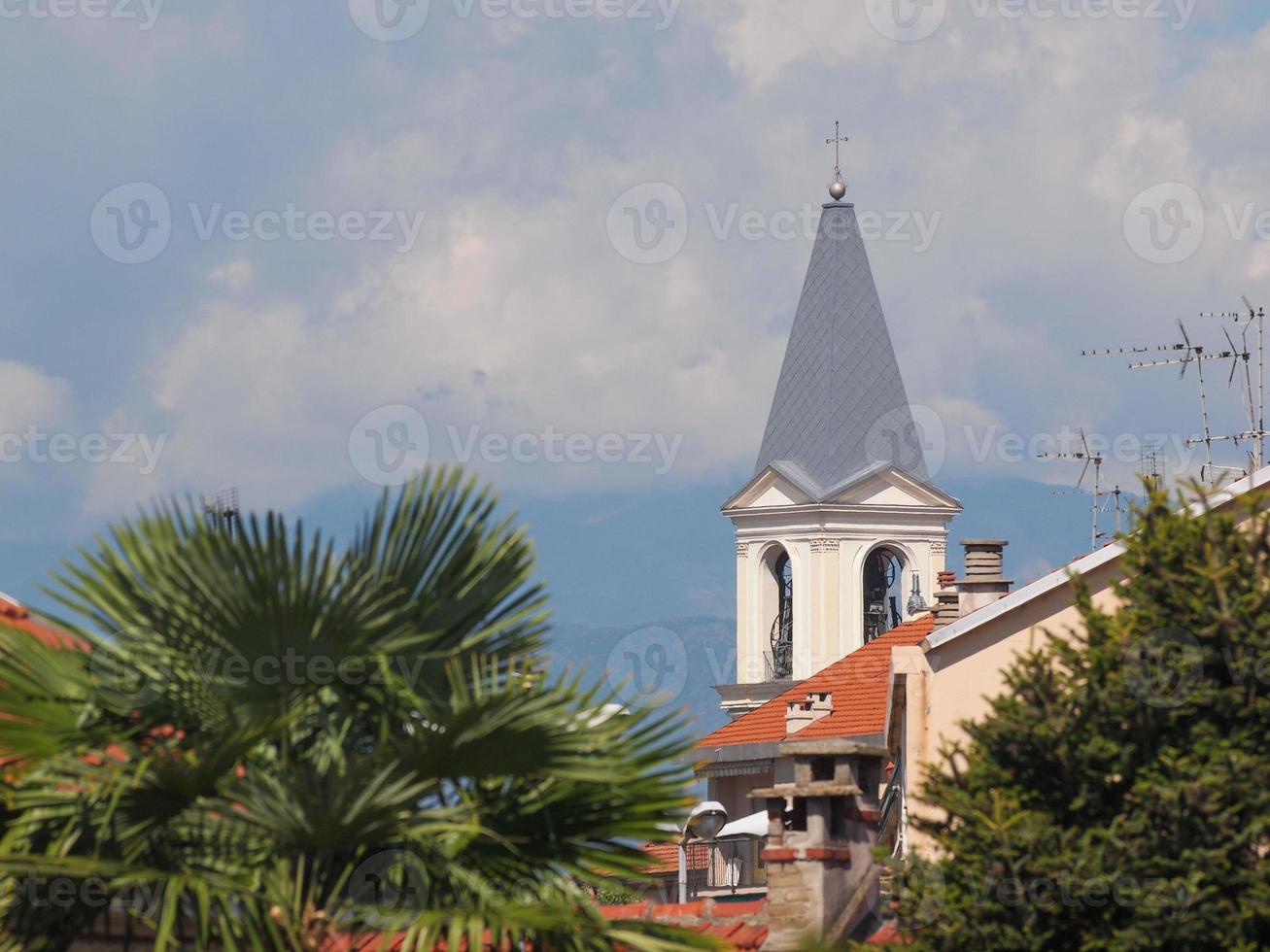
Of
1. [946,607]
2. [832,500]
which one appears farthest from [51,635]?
[832,500]

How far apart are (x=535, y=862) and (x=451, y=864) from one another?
511 mm

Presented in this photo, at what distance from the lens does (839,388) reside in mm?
88438

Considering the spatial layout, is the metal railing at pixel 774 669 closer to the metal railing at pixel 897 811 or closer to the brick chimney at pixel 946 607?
the brick chimney at pixel 946 607

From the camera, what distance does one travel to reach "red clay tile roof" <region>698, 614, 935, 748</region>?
4194cm

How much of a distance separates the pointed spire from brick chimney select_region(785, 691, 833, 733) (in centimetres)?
4169

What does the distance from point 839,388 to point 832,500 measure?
4705 millimetres

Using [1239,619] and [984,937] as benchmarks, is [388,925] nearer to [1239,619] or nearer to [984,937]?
[984,937]

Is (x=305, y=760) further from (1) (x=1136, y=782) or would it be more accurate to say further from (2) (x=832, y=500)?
(2) (x=832, y=500)

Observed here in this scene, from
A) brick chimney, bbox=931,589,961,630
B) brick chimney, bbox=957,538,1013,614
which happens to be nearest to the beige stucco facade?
brick chimney, bbox=957,538,1013,614

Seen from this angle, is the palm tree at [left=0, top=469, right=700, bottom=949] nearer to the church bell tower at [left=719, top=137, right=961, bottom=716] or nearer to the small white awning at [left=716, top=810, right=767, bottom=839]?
the small white awning at [left=716, top=810, right=767, bottom=839]

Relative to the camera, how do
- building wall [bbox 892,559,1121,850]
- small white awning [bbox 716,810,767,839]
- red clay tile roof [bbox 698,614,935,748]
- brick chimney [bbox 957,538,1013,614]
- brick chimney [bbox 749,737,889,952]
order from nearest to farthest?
brick chimney [bbox 749,737,889,952], building wall [bbox 892,559,1121,850], brick chimney [bbox 957,538,1013,614], small white awning [bbox 716,810,767,839], red clay tile roof [bbox 698,614,935,748]

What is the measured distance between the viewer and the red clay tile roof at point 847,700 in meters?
41.9

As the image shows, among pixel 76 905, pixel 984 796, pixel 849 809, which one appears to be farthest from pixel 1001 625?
pixel 76 905

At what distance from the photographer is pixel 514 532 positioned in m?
13.4
